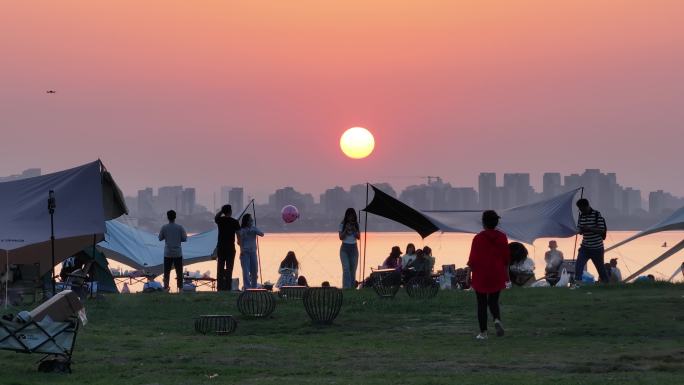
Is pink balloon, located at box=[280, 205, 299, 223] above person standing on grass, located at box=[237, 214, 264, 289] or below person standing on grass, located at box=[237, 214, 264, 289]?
above

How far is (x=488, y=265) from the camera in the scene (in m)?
15.4

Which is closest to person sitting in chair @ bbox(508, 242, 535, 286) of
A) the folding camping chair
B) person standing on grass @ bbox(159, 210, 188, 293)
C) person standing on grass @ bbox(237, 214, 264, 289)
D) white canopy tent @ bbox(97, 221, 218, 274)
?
person standing on grass @ bbox(237, 214, 264, 289)

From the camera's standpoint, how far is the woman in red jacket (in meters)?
15.3

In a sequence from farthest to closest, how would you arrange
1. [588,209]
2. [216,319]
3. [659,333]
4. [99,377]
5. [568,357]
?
[588,209] → [216,319] → [659,333] → [568,357] → [99,377]

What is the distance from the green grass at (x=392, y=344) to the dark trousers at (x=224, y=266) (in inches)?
98.8

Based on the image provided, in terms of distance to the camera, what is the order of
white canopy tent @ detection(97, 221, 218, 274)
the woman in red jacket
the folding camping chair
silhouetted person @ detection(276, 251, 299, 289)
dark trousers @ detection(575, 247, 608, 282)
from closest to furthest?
the folding camping chair < the woman in red jacket < dark trousers @ detection(575, 247, 608, 282) < silhouetted person @ detection(276, 251, 299, 289) < white canopy tent @ detection(97, 221, 218, 274)

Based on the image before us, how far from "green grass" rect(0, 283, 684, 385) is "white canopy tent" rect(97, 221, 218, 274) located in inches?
552

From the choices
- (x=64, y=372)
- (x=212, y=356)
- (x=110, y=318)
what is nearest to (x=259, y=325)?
(x=110, y=318)

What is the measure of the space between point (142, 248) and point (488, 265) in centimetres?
2422

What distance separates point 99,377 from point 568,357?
521 cm

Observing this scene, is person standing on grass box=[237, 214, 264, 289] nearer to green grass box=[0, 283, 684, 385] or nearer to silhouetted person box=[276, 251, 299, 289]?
green grass box=[0, 283, 684, 385]

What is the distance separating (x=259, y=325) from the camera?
59.8 feet

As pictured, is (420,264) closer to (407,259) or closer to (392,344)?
(407,259)

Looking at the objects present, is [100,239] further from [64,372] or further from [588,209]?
[64,372]
